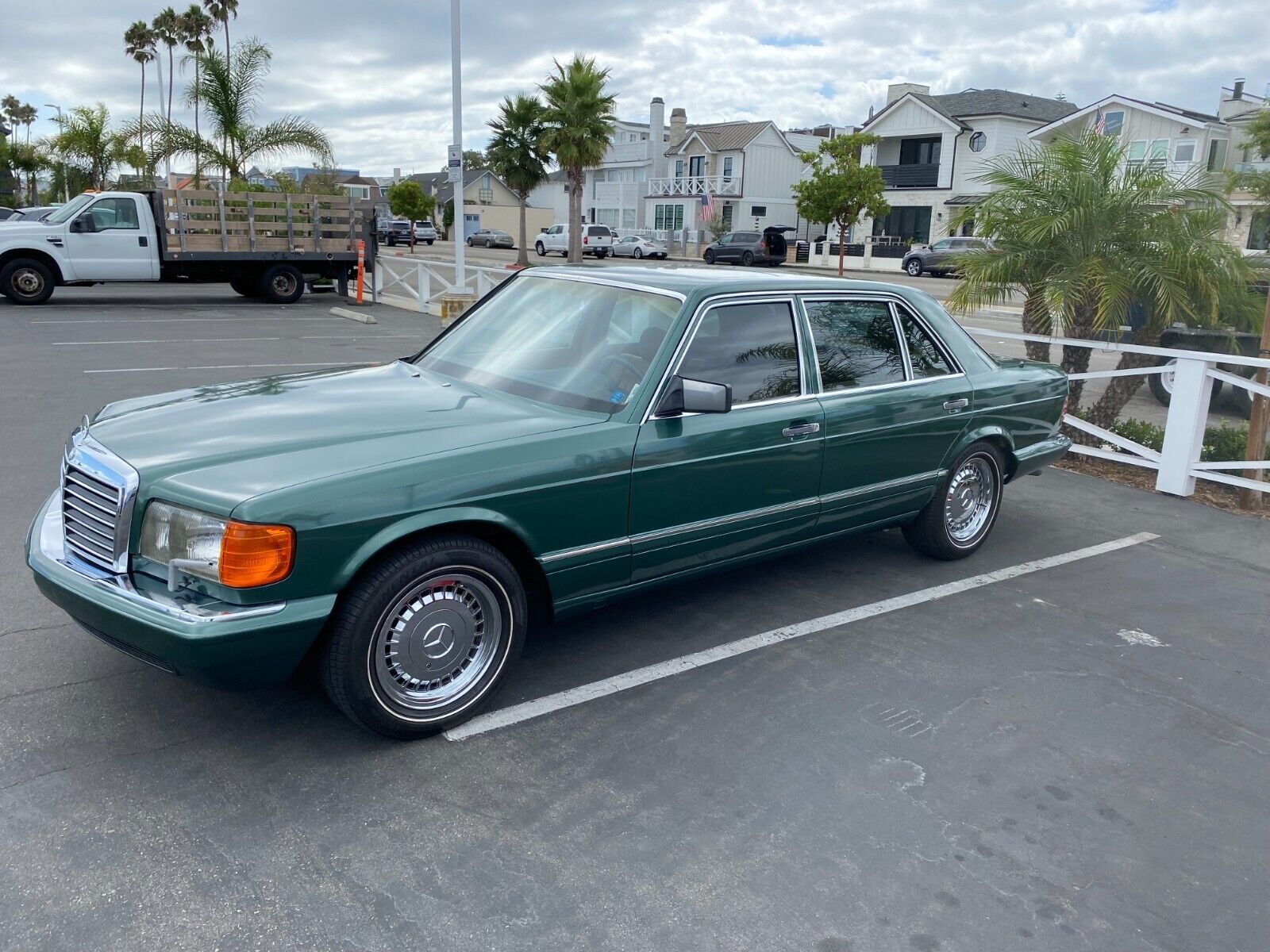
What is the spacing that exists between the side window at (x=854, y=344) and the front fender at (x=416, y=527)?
1939mm

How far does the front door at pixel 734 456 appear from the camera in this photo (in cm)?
411

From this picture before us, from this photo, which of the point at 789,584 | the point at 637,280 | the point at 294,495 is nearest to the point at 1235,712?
the point at 789,584

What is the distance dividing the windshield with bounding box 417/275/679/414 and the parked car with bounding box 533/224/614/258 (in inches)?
1857

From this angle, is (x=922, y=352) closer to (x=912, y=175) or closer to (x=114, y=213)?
(x=114, y=213)

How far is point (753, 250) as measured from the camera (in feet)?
140

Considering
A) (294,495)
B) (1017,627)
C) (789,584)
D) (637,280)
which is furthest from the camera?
(789,584)

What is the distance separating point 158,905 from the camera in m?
2.71

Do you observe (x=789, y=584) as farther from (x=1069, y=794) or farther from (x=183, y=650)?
(x=183, y=650)

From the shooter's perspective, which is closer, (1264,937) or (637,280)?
(1264,937)

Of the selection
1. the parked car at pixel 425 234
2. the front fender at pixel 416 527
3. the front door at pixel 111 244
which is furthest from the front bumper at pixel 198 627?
the parked car at pixel 425 234

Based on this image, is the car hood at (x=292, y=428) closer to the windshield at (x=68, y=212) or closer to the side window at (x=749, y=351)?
the side window at (x=749, y=351)

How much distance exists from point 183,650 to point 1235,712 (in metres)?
4.01

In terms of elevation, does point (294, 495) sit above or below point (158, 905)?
above

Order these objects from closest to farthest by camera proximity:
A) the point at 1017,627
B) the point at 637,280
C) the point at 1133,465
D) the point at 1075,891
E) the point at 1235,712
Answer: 1. the point at 1075,891
2. the point at 1235,712
3. the point at 637,280
4. the point at 1017,627
5. the point at 1133,465
